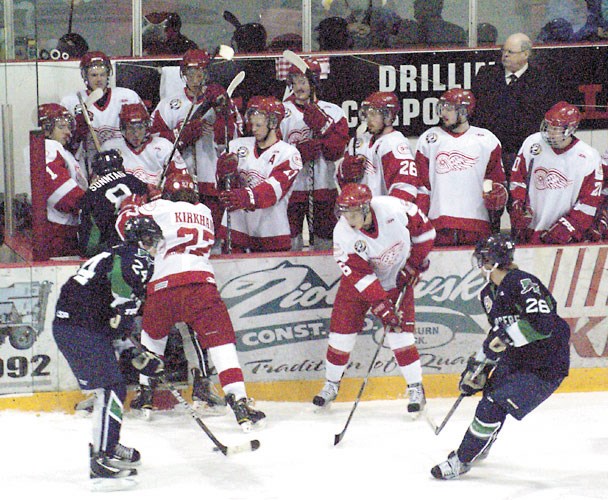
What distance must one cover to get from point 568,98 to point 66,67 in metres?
2.89

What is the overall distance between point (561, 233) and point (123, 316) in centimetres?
235

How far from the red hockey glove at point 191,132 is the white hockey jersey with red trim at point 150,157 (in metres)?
0.09

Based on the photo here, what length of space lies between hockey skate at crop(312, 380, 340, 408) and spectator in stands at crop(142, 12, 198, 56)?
7.36 ft

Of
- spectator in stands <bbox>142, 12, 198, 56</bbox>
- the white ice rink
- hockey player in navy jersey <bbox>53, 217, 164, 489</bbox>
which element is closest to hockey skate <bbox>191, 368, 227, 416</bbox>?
the white ice rink

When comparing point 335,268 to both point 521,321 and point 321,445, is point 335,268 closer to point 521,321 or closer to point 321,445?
point 321,445

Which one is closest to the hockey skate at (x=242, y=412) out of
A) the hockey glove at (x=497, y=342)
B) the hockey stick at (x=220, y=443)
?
the hockey stick at (x=220, y=443)

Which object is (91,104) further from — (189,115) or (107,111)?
(189,115)

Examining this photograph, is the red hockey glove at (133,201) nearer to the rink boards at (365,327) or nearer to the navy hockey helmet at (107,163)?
the navy hockey helmet at (107,163)

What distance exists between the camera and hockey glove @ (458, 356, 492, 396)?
5129mm

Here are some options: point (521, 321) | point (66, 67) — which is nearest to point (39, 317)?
point (66, 67)

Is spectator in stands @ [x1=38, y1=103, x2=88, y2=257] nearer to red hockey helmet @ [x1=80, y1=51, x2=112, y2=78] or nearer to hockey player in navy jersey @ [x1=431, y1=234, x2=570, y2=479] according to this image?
red hockey helmet @ [x1=80, y1=51, x2=112, y2=78]

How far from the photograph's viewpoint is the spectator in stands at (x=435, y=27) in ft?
24.8

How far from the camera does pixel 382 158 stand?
6430mm

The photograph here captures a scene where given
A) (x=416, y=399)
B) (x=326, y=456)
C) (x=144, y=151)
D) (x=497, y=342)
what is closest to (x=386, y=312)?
(x=416, y=399)
